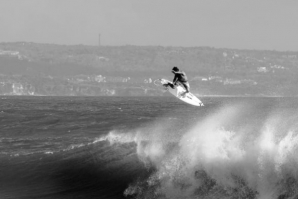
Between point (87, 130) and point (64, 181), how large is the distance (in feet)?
57.4

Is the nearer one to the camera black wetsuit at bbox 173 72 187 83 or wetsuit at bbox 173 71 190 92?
wetsuit at bbox 173 71 190 92

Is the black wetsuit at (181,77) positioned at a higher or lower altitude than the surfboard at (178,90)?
higher

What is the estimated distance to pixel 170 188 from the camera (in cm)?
2155

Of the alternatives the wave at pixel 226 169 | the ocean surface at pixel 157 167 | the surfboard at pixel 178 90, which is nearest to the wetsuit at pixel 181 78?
the surfboard at pixel 178 90

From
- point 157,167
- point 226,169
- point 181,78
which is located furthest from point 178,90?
point 226,169

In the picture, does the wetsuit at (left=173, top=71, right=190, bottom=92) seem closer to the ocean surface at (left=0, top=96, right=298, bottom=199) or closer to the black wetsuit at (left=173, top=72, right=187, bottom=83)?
the black wetsuit at (left=173, top=72, right=187, bottom=83)

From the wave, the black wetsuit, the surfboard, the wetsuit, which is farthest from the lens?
the surfboard

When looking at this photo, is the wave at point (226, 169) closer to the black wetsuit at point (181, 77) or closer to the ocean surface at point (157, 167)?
the ocean surface at point (157, 167)

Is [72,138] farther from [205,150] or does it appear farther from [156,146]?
[205,150]

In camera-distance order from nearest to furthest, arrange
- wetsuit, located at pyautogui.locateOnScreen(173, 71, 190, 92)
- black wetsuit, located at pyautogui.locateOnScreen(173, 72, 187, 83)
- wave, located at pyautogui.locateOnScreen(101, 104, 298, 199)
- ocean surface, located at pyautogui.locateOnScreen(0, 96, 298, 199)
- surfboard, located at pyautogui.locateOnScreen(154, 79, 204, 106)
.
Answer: wave, located at pyautogui.locateOnScreen(101, 104, 298, 199)
ocean surface, located at pyautogui.locateOnScreen(0, 96, 298, 199)
wetsuit, located at pyautogui.locateOnScreen(173, 71, 190, 92)
black wetsuit, located at pyautogui.locateOnScreen(173, 72, 187, 83)
surfboard, located at pyautogui.locateOnScreen(154, 79, 204, 106)

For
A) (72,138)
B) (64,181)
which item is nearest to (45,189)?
(64,181)

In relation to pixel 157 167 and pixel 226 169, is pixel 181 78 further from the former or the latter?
pixel 226 169

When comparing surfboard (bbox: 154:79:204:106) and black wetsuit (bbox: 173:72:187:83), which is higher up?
black wetsuit (bbox: 173:72:187:83)

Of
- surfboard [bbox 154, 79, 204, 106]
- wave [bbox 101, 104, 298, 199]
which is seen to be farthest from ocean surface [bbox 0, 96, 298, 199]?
surfboard [bbox 154, 79, 204, 106]
